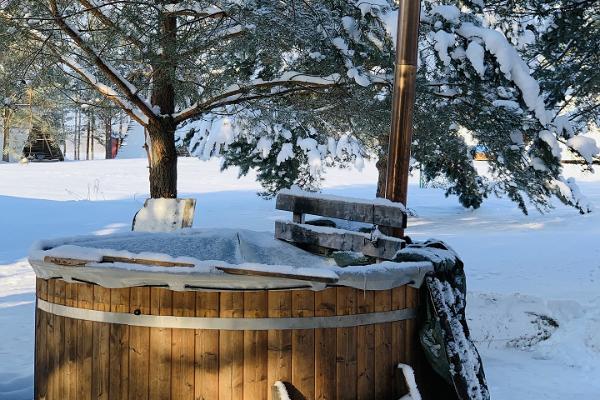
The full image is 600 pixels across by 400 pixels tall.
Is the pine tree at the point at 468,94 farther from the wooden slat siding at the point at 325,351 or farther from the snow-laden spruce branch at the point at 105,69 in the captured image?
the wooden slat siding at the point at 325,351

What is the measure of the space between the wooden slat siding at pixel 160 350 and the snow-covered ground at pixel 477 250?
220cm

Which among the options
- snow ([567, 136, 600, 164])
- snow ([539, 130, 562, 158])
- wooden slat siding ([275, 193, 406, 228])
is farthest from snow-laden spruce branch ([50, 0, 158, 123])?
snow ([567, 136, 600, 164])

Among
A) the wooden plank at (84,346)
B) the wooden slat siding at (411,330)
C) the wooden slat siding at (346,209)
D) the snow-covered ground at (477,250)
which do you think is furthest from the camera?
the snow-covered ground at (477,250)

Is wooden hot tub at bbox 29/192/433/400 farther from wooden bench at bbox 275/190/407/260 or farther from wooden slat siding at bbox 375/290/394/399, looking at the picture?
wooden bench at bbox 275/190/407/260

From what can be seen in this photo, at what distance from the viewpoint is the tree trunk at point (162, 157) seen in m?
6.97

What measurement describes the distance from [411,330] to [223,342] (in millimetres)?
1084

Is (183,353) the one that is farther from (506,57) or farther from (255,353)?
(506,57)

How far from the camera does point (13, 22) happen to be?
5.66 metres

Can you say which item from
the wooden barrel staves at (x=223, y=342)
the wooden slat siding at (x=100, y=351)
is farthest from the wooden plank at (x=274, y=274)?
the wooden slat siding at (x=100, y=351)

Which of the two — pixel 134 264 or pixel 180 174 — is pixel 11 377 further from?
pixel 180 174

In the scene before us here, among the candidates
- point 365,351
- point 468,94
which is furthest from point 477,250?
point 365,351

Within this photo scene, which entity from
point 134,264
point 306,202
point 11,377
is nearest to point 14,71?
point 11,377

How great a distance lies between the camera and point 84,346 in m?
3.47

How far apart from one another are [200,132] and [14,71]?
1000 cm
